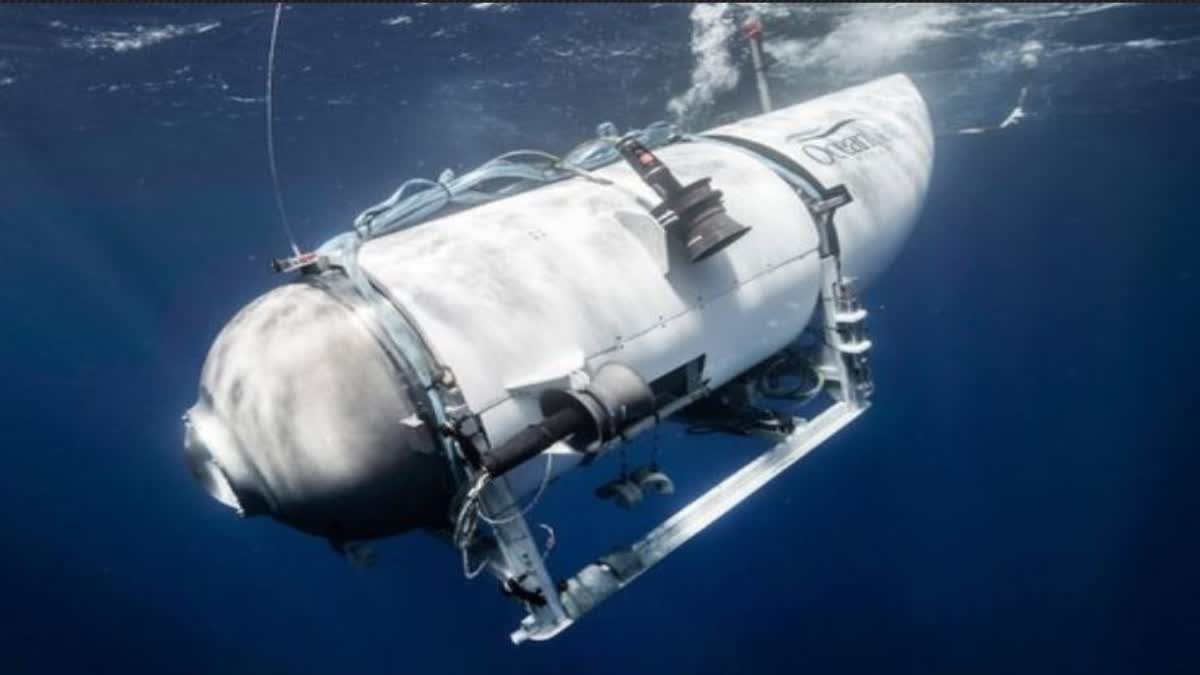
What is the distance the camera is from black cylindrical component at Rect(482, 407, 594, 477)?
2.82 meters

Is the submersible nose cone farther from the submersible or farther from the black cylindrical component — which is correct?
the black cylindrical component

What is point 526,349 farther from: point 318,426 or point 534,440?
point 318,426

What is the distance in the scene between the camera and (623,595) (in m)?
21.5

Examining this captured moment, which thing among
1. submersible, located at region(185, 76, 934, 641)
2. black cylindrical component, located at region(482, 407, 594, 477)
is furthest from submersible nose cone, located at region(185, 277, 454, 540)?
black cylindrical component, located at region(482, 407, 594, 477)

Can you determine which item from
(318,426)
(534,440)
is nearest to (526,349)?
(534,440)

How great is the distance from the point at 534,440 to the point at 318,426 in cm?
105

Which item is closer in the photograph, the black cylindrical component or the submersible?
the black cylindrical component

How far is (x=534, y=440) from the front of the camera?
2.91m

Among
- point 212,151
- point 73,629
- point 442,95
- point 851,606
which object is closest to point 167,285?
point 73,629

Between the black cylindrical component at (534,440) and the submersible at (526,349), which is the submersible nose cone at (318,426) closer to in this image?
the submersible at (526,349)

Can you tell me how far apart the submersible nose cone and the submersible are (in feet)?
0.03

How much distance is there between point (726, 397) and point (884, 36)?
11.5 meters

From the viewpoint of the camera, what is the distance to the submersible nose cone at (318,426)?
10.2 ft

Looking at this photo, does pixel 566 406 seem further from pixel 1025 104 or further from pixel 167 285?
pixel 167 285
